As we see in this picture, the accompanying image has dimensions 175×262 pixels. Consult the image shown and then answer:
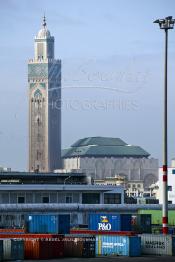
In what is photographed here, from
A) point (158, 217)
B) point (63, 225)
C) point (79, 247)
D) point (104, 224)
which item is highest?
point (63, 225)

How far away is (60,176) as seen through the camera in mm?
192500

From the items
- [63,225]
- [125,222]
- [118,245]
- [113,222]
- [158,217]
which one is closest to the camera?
[118,245]

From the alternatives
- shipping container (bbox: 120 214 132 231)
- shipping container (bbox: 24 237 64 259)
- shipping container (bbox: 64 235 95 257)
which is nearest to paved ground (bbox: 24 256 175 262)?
shipping container (bbox: 64 235 95 257)

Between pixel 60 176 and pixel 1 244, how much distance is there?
101564 millimetres

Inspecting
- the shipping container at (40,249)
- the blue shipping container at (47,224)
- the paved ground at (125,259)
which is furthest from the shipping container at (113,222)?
the shipping container at (40,249)

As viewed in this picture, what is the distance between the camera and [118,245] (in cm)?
9912

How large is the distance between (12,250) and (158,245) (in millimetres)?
18501

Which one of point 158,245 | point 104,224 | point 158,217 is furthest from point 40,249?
point 158,217

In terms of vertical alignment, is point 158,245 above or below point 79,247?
below

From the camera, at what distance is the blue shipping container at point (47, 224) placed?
11012 centimetres

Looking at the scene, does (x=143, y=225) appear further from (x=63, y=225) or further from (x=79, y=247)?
(x=79, y=247)

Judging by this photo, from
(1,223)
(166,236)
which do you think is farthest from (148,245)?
(1,223)

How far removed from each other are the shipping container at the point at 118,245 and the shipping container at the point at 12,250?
11944mm

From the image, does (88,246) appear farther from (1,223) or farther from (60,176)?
(60,176)
